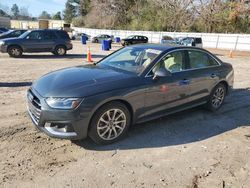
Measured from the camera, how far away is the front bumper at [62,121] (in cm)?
401

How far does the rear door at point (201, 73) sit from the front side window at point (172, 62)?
22 cm

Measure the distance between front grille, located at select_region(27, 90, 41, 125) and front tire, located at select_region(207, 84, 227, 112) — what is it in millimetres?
3761

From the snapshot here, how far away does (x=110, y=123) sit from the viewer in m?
4.42

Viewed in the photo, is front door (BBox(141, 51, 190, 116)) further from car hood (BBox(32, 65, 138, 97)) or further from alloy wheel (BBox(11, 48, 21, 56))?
alloy wheel (BBox(11, 48, 21, 56))

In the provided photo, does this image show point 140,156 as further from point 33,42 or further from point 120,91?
point 33,42

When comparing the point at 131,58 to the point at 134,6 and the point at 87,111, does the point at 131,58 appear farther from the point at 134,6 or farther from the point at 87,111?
the point at 134,6

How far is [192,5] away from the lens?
4650 cm

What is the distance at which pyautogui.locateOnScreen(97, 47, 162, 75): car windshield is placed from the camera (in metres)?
5.04

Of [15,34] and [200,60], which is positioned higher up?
[200,60]

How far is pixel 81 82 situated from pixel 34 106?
818 millimetres

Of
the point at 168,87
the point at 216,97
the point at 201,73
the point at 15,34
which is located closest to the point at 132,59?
the point at 168,87

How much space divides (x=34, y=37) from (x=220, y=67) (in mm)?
13041

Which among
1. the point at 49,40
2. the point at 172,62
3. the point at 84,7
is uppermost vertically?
the point at 84,7

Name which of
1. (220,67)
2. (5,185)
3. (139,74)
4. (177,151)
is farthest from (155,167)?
(220,67)
